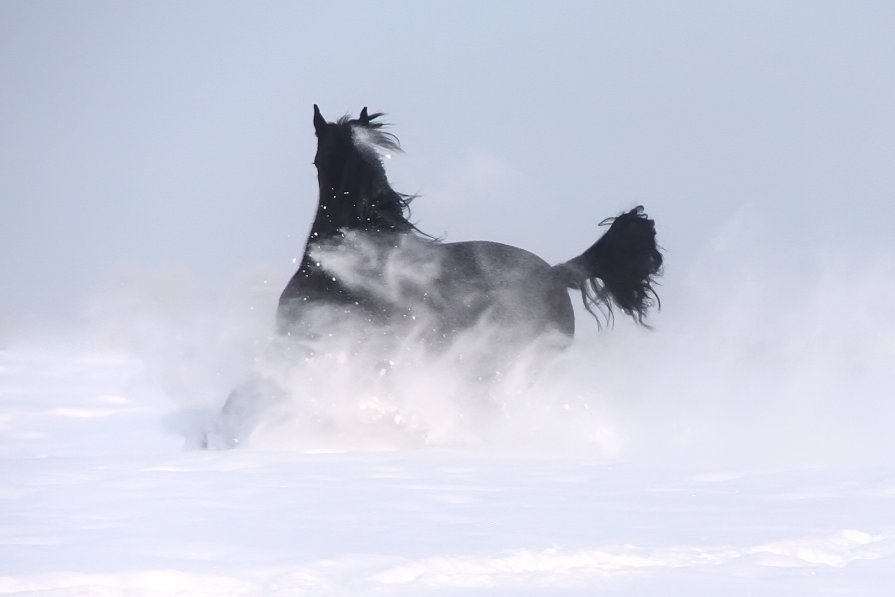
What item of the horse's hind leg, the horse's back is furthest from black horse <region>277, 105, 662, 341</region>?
the horse's hind leg

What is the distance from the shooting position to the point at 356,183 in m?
6.99

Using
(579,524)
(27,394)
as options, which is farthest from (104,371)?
(579,524)

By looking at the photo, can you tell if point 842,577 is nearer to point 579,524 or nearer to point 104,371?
point 579,524

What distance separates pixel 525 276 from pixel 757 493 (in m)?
3.36

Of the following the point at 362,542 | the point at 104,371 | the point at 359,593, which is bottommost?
the point at 359,593

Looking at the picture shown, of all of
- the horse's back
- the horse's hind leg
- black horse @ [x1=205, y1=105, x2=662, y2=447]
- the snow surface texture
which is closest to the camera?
the snow surface texture

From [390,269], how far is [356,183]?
59cm

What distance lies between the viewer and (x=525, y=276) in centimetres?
707

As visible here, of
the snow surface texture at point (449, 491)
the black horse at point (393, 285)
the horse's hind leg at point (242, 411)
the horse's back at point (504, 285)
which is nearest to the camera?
the snow surface texture at point (449, 491)

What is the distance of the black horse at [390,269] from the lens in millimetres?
6719

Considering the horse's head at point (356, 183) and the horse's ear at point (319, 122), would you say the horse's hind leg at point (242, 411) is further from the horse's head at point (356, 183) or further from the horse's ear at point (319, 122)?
the horse's ear at point (319, 122)

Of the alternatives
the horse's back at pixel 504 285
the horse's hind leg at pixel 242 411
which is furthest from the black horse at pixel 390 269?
the horse's hind leg at pixel 242 411

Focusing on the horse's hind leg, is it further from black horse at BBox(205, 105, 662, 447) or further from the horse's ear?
the horse's ear

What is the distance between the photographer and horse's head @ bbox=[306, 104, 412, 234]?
6.99 m
